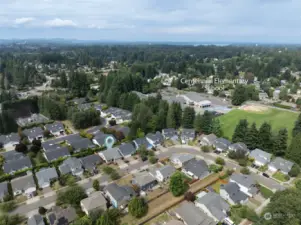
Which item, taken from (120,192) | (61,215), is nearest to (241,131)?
(120,192)

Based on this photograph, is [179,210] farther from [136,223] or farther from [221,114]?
[221,114]

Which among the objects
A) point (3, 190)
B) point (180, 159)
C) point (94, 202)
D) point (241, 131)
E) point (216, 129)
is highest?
point (241, 131)

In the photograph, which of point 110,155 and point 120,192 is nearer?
point 120,192

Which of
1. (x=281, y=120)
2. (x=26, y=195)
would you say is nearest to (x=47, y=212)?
(x=26, y=195)

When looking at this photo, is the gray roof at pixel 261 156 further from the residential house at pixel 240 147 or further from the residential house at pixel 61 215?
the residential house at pixel 61 215

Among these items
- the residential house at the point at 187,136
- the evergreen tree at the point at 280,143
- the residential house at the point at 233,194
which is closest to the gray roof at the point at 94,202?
the residential house at the point at 233,194

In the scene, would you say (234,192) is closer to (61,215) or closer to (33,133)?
(61,215)
